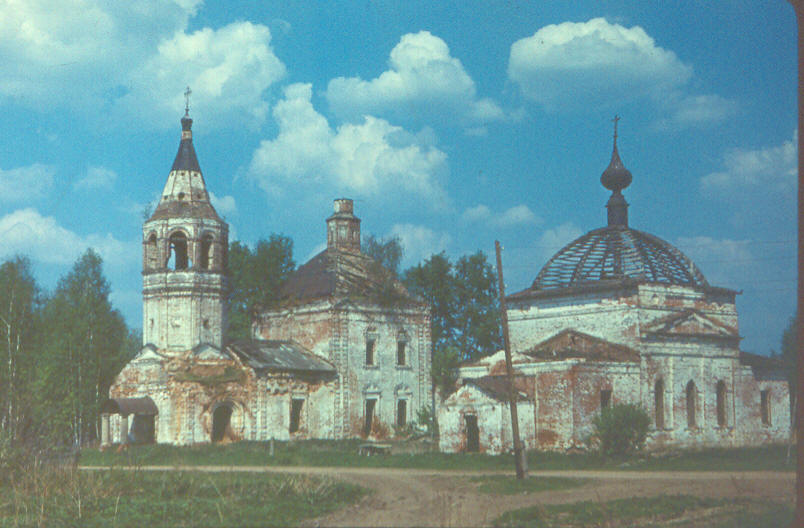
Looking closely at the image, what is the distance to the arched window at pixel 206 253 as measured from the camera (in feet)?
104

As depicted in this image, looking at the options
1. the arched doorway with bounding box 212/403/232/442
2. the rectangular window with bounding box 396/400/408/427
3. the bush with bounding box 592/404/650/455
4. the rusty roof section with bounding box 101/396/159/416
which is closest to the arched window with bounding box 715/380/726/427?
the bush with bounding box 592/404/650/455

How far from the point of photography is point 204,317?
1235 inches

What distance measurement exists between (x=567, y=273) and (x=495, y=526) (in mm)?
18381

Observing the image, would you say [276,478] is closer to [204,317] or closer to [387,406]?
[204,317]

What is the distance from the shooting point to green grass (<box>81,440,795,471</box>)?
22219 millimetres

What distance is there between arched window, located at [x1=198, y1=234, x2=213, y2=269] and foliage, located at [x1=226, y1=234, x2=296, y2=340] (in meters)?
6.64

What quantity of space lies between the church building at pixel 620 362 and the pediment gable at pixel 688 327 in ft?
0.11

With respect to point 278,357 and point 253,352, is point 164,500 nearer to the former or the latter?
point 253,352

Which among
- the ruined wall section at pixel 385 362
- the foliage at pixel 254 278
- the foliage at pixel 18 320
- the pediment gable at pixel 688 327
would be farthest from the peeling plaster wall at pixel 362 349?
the pediment gable at pixel 688 327

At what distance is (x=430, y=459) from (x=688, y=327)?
9.22 m

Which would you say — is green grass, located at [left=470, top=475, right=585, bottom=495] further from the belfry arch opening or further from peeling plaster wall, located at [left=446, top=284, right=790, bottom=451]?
the belfry arch opening

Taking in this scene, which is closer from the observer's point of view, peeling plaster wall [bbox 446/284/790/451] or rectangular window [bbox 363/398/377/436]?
peeling plaster wall [bbox 446/284/790/451]

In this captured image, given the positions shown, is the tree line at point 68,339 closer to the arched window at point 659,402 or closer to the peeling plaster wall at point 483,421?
the peeling plaster wall at point 483,421

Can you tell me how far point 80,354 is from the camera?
35.5 metres
